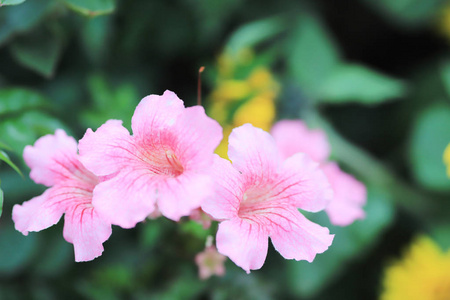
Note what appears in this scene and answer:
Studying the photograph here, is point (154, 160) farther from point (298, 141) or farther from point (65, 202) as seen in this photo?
point (298, 141)

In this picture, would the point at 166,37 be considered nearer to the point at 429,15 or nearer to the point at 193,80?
the point at 193,80

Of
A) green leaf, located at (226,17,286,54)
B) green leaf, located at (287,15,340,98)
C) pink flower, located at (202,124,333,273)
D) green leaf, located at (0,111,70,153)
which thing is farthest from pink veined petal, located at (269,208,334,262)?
green leaf, located at (287,15,340,98)

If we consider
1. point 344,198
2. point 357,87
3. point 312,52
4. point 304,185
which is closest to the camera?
point 304,185

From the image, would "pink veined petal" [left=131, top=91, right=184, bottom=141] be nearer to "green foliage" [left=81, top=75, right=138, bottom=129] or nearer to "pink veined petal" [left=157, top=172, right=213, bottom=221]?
"pink veined petal" [left=157, top=172, right=213, bottom=221]

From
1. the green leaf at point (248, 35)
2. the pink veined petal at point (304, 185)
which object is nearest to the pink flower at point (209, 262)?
the pink veined petal at point (304, 185)

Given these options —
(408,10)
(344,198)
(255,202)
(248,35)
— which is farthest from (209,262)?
(408,10)

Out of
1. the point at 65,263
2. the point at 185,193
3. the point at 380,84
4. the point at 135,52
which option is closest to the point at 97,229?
the point at 185,193

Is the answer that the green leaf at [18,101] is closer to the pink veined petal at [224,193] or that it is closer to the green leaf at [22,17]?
the green leaf at [22,17]
